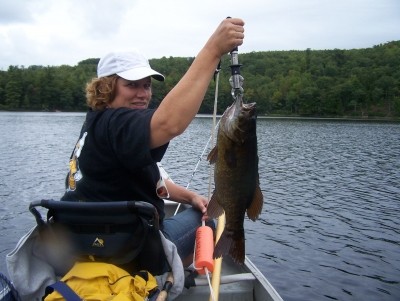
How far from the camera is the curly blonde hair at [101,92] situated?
318 centimetres


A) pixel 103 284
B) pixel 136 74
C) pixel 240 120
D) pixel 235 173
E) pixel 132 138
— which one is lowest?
pixel 103 284

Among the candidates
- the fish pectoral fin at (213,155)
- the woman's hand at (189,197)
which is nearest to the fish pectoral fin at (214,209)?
the fish pectoral fin at (213,155)

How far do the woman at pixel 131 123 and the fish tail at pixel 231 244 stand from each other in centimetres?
65

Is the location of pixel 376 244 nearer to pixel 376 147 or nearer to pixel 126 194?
pixel 126 194

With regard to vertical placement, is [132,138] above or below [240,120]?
below

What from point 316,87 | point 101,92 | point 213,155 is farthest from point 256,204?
point 316,87

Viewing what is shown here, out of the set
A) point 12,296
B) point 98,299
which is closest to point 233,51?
point 98,299

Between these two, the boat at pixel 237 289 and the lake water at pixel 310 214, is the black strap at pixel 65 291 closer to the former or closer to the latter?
the boat at pixel 237 289

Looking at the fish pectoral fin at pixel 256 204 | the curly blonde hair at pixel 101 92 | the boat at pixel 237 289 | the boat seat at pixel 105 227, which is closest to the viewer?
the boat seat at pixel 105 227

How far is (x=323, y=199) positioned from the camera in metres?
16.8

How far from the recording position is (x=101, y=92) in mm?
3203

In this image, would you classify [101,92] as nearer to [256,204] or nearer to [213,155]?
[213,155]

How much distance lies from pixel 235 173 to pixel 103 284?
117 centimetres

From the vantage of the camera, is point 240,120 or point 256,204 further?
point 256,204
